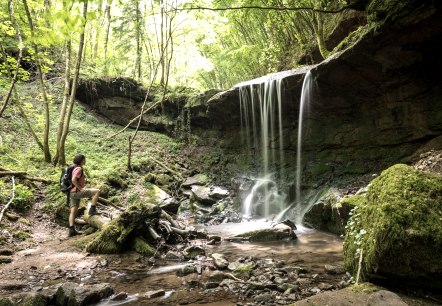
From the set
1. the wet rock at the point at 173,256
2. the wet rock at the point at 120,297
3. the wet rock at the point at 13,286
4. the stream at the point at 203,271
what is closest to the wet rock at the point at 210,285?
the stream at the point at 203,271

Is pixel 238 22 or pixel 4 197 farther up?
pixel 238 22

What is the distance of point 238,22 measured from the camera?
17625 millimetres

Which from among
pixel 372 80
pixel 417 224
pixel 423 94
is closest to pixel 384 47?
pixel 372 80

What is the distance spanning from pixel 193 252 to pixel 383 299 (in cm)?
413

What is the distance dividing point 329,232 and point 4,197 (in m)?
8.56

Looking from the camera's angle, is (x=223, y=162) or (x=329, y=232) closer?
(x=329, y=232)

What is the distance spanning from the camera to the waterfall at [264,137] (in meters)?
12.0

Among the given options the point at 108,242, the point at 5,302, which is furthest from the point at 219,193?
the point at 5,302

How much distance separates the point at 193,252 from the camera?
20.5 feet

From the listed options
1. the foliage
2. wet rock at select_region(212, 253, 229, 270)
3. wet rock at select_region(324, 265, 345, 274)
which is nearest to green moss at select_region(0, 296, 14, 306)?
wet rock at select_region(212, 253, 229, 270)

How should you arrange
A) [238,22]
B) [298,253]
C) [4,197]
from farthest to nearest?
1. [238,22]
2. [4,197]
3. [298,253]

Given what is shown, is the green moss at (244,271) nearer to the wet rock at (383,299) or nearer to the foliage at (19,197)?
the wet rock at (383,299)

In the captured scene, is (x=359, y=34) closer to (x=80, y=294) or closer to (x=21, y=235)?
(x=80, y=294)

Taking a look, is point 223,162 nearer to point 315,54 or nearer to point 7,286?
point 315,54
